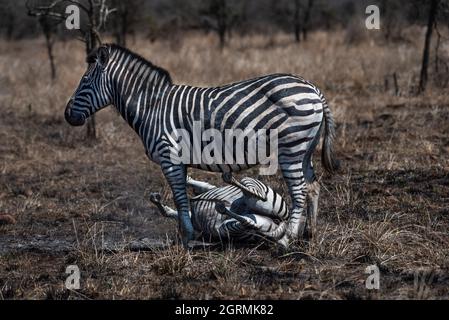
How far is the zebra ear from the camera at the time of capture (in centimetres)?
663

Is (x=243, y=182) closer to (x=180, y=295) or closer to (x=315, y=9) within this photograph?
(x=180, y=295)

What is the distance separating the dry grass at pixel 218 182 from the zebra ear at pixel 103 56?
1.51 meters

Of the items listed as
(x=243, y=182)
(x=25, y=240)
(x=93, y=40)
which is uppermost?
(x=93, y=40)

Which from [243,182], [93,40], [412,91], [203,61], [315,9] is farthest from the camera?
[315,9]

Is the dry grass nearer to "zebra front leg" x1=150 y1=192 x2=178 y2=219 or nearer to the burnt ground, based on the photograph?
the burnt ground

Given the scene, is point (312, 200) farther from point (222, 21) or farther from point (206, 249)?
point (222, 21)

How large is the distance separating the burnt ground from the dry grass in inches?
0.6

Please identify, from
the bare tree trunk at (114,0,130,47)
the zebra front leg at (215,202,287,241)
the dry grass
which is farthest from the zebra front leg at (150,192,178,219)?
the bare tree trunk at (114,0,130,47)

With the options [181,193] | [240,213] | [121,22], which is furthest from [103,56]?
[121,22]

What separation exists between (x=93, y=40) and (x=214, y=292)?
6625mm

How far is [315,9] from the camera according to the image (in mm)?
33469
